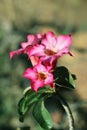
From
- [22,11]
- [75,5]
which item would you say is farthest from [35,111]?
[75,5]

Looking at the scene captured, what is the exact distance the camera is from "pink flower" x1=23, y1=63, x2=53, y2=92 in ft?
2.82

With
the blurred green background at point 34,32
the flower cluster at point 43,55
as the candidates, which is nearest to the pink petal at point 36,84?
the flower cluster at point 43,55

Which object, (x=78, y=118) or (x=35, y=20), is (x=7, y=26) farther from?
(x=78, y=118)

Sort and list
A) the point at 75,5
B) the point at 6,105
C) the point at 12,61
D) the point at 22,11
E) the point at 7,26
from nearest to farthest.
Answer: the point at 6,105, the point at 12,61, the point at 7,26, the point at 22,11, the point at 75,5

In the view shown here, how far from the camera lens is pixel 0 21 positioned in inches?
126

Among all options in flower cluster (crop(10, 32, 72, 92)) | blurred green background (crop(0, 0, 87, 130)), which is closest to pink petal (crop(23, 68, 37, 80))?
flower cluster (crop(10, 32, 72, 92))

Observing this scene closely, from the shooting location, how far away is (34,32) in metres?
3.12

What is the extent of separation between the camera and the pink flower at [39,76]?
33.9 inches

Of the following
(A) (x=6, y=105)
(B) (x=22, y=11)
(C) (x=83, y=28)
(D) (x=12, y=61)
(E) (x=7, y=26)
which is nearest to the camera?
(A) (x=6, y=105)

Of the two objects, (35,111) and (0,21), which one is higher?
(35,111)

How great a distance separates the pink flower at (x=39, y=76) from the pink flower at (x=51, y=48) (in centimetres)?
2

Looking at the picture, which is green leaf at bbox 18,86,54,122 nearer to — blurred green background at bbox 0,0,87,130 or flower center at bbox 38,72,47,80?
flower center at bbox 38,72,47,80

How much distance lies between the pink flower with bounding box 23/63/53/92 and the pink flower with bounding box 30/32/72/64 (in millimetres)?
21

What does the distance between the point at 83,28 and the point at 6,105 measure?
114 centimetres
